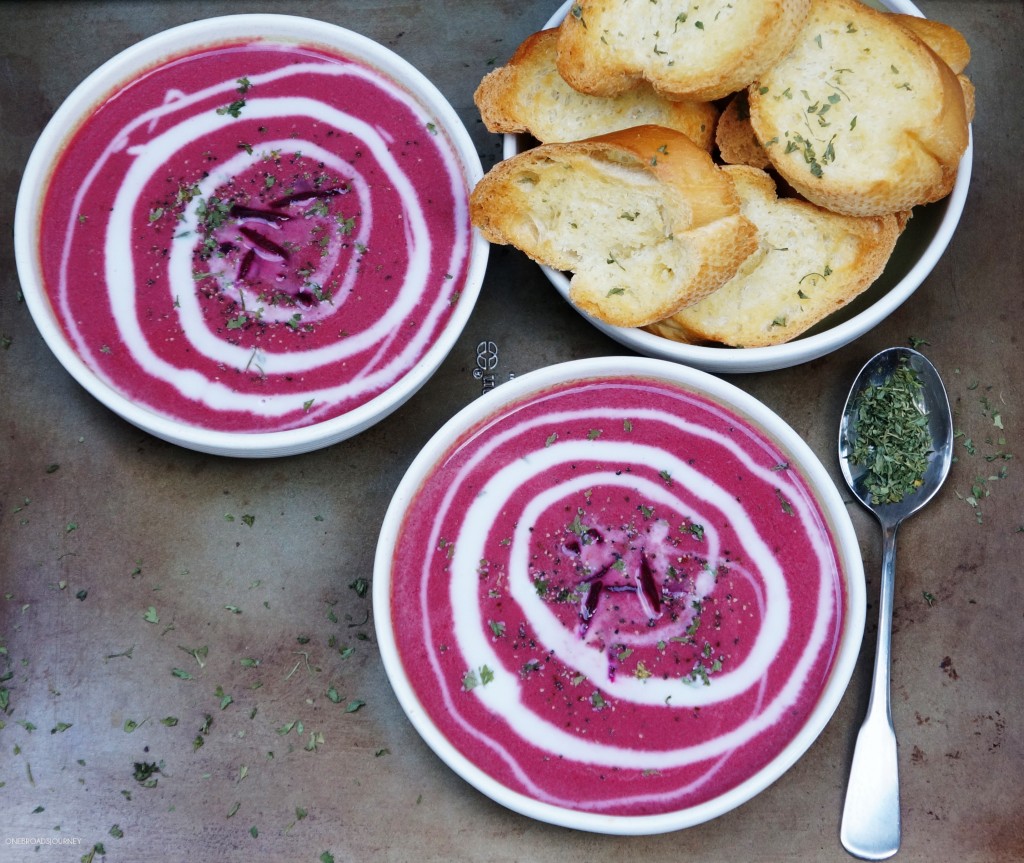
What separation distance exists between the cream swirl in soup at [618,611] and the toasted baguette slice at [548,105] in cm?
55

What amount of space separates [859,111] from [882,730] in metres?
1.10

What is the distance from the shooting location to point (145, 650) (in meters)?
1.86

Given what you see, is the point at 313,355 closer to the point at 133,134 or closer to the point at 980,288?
the point at 133,134

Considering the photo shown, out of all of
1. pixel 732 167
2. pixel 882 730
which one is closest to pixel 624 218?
pixel 732 167

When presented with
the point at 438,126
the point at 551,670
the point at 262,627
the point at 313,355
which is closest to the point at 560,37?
the point at 438,126

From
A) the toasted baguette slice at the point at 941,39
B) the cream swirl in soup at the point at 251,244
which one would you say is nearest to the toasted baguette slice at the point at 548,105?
the cream swirl in soup at the point at 251,244

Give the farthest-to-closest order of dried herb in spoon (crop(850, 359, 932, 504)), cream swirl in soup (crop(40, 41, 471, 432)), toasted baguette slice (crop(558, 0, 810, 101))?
dried herb in spoon (crop(850, 359, 932, 504)) < cream swirl in soup (crop(40, 41, 471, 432)) < toasted baguette slice (crop(558, 0, 810, 101))

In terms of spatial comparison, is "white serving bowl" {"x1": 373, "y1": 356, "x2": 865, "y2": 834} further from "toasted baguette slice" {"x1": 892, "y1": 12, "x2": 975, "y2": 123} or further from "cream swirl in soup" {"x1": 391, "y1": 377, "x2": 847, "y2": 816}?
"toasted baguette slice" {"x1": 892, "y1": 12, "x2": 975, "y2": 123}

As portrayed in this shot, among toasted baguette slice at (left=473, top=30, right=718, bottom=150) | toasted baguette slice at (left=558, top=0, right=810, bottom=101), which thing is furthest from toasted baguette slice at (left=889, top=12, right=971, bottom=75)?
toasted baguette slice at (left=473, top=30, right=718, bottom=150)

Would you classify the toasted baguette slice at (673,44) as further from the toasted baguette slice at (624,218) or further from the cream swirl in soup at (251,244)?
the cream swirl in soup at (251,244)

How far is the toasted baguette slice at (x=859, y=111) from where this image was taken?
165cm

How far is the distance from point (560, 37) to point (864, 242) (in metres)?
0.64

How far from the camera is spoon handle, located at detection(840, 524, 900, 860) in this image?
1803 mm

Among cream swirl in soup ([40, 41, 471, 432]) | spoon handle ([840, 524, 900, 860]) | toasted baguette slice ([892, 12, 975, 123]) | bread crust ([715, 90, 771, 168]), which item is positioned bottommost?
spoon handle ([840, 524, 900, 860])
